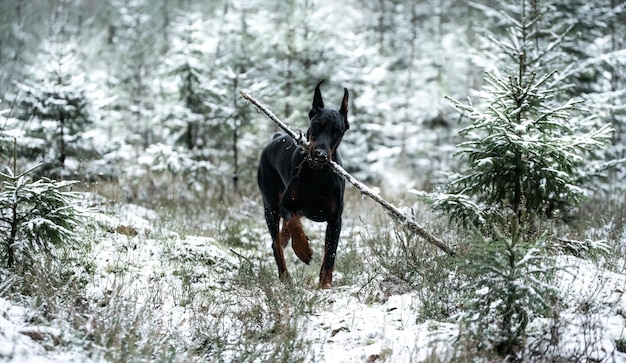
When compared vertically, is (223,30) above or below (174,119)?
above

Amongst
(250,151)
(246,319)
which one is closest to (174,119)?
(250,151)


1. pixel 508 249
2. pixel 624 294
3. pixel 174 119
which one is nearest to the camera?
pixel 508 249

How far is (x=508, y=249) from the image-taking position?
3174 millimetres

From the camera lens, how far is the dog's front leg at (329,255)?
201 inches

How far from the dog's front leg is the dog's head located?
712mm

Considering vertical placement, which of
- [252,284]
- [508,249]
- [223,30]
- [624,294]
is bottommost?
[252,284]

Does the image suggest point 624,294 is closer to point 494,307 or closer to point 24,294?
point 494,307

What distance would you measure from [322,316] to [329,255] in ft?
3.49

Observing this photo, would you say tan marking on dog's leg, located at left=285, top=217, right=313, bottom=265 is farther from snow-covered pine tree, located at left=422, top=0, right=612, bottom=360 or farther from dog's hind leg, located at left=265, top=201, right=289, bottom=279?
snow-covered pine tree, located at left=422, top=0, right=612, bottom=360

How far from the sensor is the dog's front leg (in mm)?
5117

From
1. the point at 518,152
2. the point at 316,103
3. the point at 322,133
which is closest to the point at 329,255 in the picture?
the point at 322,133

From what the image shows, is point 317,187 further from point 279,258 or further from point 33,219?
point 33,219

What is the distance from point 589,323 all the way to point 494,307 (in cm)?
74

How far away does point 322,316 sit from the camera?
13.7 feet
